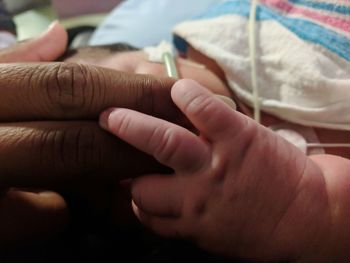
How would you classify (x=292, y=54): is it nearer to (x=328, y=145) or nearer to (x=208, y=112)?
(x=328, y=145)

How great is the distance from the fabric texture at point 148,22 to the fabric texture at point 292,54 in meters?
0.47

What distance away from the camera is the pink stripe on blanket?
0.77m

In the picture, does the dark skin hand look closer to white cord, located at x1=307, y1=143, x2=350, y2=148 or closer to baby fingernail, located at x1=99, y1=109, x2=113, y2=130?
baby fingernail, located at x1=99, y1=109, x2=113, y2=130

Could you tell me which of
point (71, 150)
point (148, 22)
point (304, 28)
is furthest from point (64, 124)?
point (148, 22)

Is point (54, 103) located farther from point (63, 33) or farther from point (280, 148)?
point (63, 33)

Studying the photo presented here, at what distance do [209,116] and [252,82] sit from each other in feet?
1.03

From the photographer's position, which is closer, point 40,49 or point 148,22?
point 40,49

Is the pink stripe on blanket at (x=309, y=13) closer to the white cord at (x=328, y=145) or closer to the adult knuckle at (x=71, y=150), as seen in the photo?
the white cord at (x=328, y=145)

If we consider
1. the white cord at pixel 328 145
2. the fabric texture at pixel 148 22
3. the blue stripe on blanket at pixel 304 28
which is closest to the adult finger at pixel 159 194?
the white cord at pixel 328 145

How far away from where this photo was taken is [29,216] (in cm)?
58

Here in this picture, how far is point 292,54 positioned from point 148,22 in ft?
2.35

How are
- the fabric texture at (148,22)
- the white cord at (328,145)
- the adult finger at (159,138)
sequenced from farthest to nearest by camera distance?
1. the fabric texture at (148,22)
2. the white cord at (328,145)
3. the adult finger at (159,138)

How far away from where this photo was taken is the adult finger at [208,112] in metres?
0.50

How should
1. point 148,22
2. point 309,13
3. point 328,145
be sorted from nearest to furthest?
1. point 328,145
2. point 309,13
3. point 148,22
